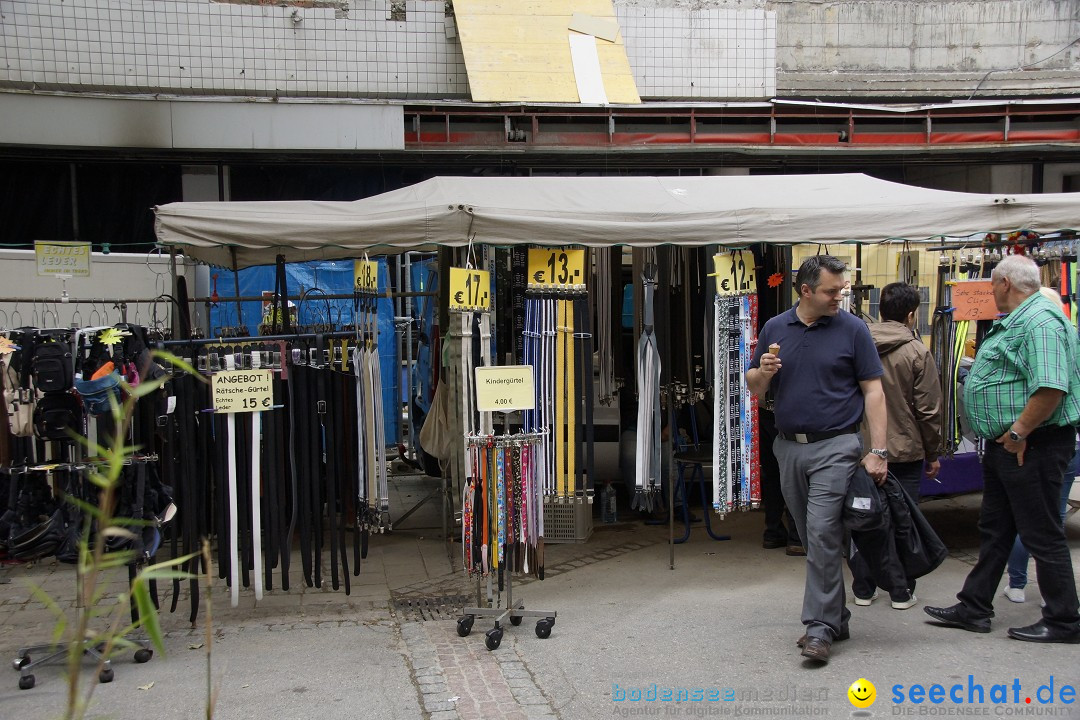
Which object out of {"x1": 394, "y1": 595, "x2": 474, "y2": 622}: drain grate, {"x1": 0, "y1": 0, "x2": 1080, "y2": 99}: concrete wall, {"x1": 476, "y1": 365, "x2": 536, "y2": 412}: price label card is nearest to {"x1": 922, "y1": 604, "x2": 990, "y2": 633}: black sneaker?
{"x1": 476, "y1": 365, "x2": 536, "y2": 412}: price label card

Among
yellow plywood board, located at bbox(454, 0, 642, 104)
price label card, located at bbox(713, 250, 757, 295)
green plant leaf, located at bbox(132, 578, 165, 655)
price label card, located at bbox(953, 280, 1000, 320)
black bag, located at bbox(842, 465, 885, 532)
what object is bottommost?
black bag, located at bbox(842, 465, 885, 532)

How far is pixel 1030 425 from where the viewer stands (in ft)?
13.7

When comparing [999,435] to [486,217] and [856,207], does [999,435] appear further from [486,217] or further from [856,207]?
[486,217]

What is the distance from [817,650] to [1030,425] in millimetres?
1406

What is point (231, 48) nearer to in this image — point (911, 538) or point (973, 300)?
point (973, 300)

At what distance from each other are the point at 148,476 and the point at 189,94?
20.7 ft

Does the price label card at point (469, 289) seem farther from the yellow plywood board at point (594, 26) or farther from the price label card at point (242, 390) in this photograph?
the yellow plywood board at point (594, 26)

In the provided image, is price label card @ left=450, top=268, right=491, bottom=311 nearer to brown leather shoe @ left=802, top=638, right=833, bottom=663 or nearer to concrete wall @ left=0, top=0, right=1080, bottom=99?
brown leather shoe @ left=802, top=638, right=833, bottom=663

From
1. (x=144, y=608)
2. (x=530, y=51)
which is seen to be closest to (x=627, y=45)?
(x=530, y=51)

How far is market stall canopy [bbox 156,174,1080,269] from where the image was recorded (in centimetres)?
525

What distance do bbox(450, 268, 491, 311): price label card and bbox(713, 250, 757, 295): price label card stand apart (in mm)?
1553

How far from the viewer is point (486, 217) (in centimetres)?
521

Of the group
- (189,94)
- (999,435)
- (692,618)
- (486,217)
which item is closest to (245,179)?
(189,94)

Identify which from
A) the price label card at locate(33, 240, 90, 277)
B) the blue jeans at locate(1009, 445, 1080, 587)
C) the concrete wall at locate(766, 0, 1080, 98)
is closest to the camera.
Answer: the blue jeans at locate(1009, 445, 1080, 587)
